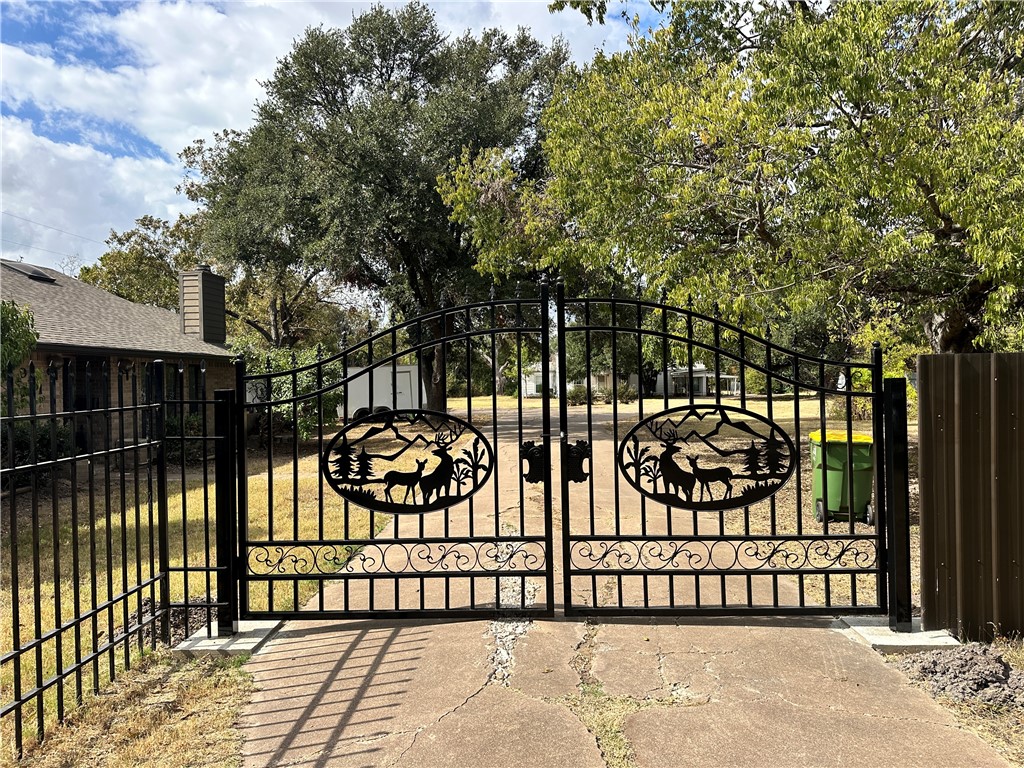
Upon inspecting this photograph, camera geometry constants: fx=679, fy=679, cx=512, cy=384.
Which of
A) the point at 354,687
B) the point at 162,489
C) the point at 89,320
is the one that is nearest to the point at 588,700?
the point at 354,687

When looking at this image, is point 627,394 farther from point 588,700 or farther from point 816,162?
point 588,700

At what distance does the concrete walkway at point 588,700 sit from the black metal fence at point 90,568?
0.87 meters

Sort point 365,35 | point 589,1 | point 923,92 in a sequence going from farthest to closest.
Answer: point 365,35
point 589,1
point 923,92

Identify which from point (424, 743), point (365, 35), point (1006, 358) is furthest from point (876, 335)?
point (365, 35)

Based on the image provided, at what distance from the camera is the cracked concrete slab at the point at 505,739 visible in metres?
3.00

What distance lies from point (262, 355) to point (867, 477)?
13411mm

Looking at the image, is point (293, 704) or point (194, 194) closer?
point (293, 704)

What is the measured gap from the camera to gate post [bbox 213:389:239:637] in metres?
4.38

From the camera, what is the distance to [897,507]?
426cm

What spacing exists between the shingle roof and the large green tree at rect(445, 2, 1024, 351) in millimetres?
9030

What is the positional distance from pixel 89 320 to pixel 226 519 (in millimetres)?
12902

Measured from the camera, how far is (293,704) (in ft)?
11.7

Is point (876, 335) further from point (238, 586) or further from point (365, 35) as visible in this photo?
point (365, 35)

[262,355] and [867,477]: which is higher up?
[262,355]
